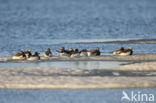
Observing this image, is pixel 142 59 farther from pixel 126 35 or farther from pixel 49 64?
pixel 126 35

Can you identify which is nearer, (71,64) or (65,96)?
(65,96)

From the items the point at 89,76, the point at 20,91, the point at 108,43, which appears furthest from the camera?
the point at 108,43

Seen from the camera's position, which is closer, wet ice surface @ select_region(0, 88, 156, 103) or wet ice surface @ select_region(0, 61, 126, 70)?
wet ice surface @ select_region(0, 88, 156, 103)

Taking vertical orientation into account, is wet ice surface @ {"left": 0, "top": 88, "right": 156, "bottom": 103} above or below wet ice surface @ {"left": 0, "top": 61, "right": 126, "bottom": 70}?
below

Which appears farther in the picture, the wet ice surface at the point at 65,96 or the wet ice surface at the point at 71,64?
the wet ice surface at the point at 71,64

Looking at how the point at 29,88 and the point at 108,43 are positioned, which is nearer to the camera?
the point at 29,88

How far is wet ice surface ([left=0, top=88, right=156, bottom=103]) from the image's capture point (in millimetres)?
A: 18859

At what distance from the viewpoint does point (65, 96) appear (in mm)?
19516

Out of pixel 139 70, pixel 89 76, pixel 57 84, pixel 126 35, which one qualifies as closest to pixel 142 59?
pixel 139 70

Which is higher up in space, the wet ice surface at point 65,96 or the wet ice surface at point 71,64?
the wet ice surface at point 71,64

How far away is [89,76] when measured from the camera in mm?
22531

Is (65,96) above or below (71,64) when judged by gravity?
below

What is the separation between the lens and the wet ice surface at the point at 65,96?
1886 centimetres

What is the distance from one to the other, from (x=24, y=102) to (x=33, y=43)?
20049mm
